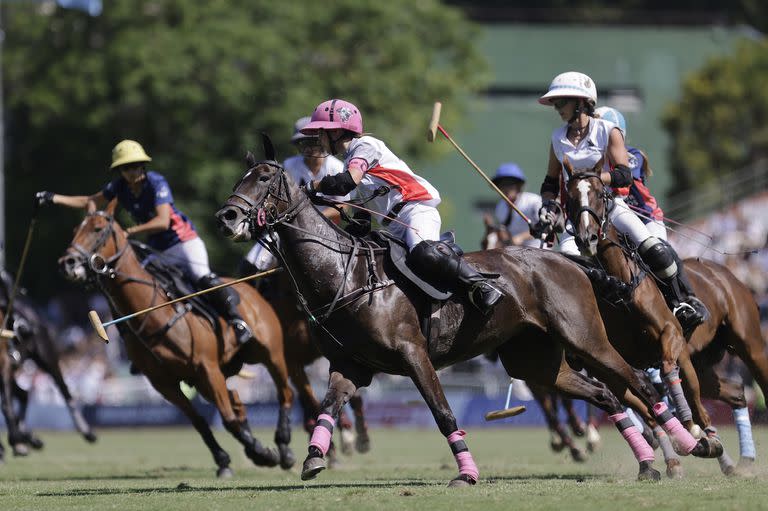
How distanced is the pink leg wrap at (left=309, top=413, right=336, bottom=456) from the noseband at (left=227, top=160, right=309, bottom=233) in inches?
59.1

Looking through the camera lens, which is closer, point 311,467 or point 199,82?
point 311,467

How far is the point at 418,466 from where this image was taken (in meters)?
14.5

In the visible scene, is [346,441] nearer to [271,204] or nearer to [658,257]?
[658,257]

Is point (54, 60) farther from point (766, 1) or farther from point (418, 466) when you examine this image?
point (766, 1)

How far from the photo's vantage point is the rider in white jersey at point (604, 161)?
37.5ft

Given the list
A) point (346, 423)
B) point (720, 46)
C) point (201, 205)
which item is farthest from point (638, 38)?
point (346, 423)

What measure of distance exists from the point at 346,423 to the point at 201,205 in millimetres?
18648

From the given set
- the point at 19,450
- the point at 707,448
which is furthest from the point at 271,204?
the point at 19,450

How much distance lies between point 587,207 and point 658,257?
116 cm

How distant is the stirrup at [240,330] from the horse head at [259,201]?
3.72 m

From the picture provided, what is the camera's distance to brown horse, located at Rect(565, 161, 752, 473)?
11109 mm

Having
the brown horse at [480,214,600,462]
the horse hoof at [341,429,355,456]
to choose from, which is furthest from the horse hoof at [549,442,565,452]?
the horse hoof at [341,429,355,456]

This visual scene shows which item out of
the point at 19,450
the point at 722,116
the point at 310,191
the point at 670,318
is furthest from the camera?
the point at 722,116

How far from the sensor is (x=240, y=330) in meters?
13.7
